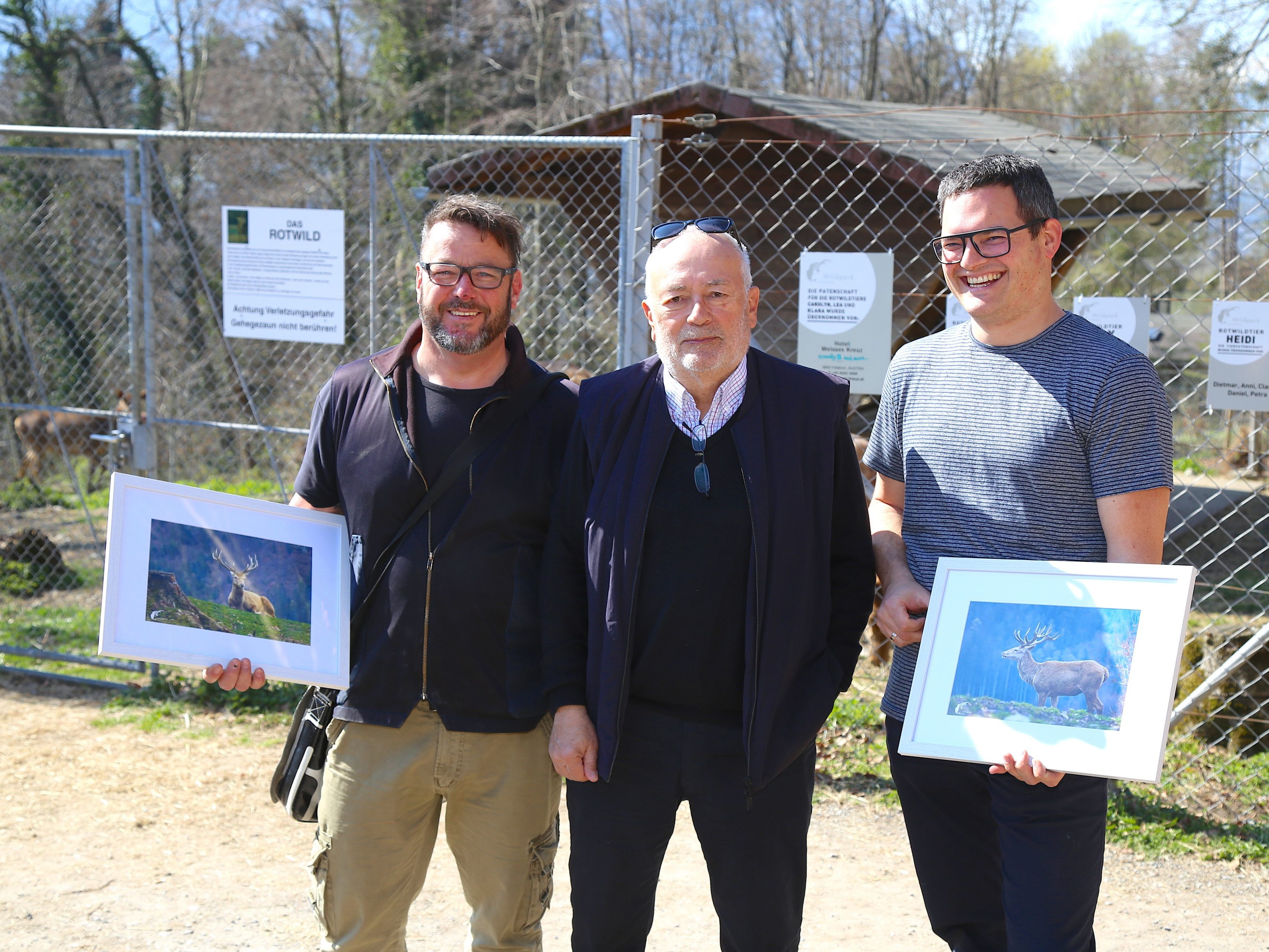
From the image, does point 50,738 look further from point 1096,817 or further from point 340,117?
point 340,117

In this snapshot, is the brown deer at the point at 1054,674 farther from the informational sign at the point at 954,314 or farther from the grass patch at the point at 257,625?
the informational sign at the point at 954,314

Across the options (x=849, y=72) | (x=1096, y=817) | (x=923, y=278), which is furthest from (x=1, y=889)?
(x=849, y=72)

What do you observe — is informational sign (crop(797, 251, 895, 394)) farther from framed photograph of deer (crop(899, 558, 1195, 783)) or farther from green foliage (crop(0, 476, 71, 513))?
green foliage (crop(0, 476, 71, 513))

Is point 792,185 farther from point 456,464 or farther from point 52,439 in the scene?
point 52,439

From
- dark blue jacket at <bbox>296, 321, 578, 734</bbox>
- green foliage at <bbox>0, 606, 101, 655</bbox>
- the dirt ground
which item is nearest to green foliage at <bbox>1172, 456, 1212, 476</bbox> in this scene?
the dirt ground

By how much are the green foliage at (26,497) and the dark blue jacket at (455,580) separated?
9.37 meters

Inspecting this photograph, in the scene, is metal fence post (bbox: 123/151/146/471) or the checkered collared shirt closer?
the checkered collared shirt

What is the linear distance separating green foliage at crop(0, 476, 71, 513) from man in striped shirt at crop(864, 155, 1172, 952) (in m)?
10.4

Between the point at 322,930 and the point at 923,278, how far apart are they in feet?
19.8

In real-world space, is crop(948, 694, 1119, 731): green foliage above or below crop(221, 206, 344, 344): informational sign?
below

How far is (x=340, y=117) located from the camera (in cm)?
1908

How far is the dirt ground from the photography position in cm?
362

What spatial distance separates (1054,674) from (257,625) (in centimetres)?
192

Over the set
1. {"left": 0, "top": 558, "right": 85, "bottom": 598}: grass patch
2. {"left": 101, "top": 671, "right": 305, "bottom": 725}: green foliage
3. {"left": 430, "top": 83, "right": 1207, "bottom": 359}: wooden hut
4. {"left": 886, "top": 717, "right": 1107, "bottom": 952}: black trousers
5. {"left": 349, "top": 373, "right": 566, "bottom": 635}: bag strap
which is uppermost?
{"left": 430, "top": 83, "right": 1207, "bottom": 359}: wooden hut
